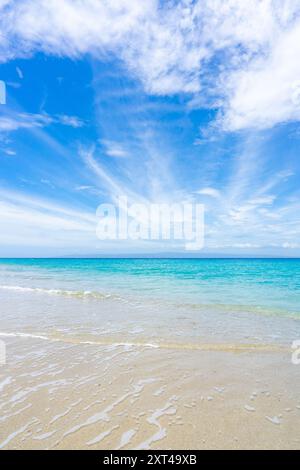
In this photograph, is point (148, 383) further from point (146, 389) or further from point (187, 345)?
point (187, 345)

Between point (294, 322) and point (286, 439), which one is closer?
point (286, 439)

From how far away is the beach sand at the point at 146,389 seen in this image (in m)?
3.94

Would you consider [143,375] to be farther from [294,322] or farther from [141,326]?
[294,322]

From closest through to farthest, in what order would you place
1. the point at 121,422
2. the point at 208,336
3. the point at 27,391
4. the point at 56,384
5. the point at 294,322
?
the point at 121,422 < the point at 27,391 < the point at 56,384 < the point at 208,336 < the point at 294,322

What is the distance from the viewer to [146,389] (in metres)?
5.41

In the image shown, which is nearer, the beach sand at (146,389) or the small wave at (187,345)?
the beach sand at (146,389)

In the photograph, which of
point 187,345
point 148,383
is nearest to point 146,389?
point 148,383

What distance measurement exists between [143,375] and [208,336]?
12.0ft

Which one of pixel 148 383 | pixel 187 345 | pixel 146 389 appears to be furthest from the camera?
pixel 187 345

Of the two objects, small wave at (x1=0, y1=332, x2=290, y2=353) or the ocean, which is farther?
small wave at (x1=0, y1=332, x2=290, y2=353)

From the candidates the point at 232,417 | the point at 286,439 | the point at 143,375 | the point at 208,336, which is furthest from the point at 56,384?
the point at 208,336

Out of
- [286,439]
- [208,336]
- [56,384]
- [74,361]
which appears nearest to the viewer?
[286,439]

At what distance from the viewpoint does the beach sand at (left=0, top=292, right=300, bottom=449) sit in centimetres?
394
